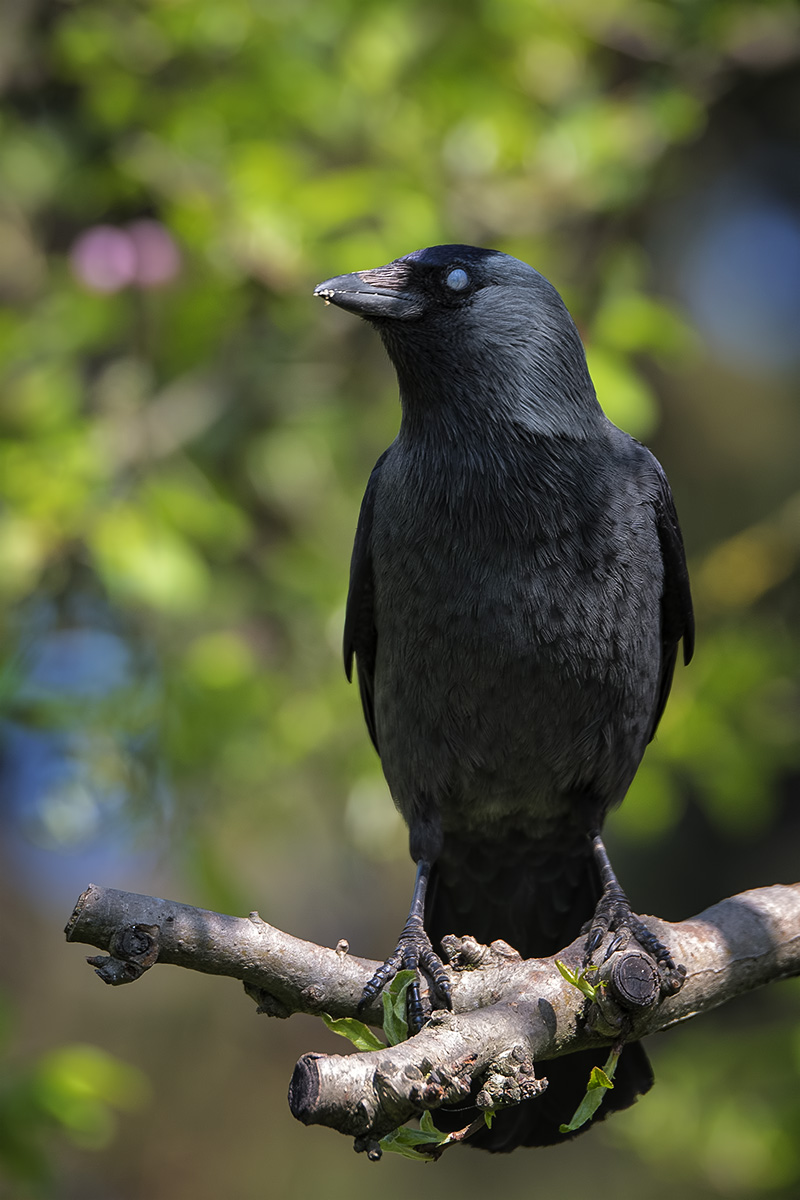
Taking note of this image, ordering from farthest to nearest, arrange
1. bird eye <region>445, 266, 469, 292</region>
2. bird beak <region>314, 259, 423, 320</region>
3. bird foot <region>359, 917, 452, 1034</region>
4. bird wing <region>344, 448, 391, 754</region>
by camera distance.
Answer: bird wing <region>344, 448, 391, 754</region>, bird eye <region>445, 266, 469, 292</region>, bird beak <region>314, 259, 423, 320</region>, bird foot <region>359, 917, 452, 1034</region>

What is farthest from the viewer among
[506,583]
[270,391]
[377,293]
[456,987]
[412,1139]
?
[270,391]

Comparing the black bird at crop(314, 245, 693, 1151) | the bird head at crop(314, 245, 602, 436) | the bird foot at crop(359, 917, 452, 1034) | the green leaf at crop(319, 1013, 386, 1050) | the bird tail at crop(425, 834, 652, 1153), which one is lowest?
the green leaf at crop(319, 1013, 386, 1050)

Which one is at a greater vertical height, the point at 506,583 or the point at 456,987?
the point at 506,583

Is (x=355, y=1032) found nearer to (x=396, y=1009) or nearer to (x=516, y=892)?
(x=396, y=1009)

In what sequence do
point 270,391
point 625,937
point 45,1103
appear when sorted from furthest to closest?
point 270,391
point 45,1103
point 625,937

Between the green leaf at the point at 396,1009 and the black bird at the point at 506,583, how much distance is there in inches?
17.4

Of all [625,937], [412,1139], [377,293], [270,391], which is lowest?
[412,1139]

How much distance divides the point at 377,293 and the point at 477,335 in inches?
12.3

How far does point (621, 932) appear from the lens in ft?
9.12

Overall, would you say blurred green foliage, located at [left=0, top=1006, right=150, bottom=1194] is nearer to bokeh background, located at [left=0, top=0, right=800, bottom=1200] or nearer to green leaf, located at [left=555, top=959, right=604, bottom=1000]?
bokeh background, located at [left=0, top=0, right=800, bottom=1200]

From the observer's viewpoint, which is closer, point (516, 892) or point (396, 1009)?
point (396, 1009)

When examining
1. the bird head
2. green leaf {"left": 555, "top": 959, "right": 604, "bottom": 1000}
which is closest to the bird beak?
the bird head

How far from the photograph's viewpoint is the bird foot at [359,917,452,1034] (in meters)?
2.41

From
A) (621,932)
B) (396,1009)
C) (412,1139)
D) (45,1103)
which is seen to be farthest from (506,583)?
(45,1103)
